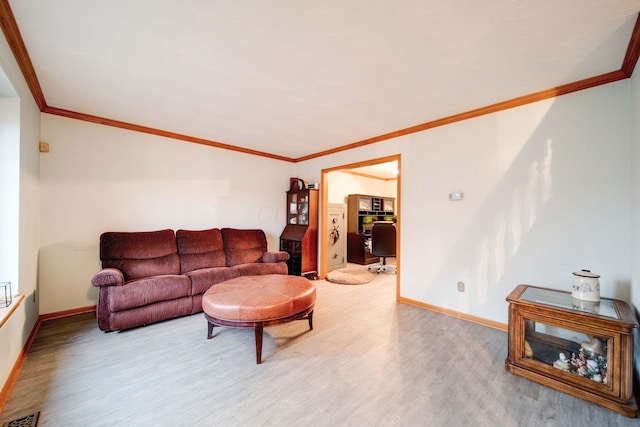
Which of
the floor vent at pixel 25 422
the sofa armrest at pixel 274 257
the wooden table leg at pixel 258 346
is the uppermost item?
the sofa armrest at pixel 274 257

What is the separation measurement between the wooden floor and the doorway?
4.92ft

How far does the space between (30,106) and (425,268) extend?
4.65m

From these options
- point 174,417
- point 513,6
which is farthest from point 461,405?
point 513,6

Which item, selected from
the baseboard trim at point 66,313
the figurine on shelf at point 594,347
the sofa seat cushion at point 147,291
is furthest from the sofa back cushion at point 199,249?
the figurine on shelf at point 594,347

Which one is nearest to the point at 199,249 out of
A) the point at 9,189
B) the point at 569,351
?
the point at 9,189

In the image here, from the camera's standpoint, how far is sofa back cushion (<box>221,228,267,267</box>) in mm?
3938

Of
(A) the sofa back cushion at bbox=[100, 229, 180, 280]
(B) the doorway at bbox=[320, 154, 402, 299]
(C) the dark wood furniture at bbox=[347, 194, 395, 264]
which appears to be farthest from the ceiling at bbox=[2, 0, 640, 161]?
(C) the dark wood furniture at bbox=[347, 194, 395, 264]

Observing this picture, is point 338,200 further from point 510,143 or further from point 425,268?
point 510,143

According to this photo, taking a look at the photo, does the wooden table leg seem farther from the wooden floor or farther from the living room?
the living room

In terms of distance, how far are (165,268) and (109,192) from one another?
4.20 feet

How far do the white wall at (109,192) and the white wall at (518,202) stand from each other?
123 inches

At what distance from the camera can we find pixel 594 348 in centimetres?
177

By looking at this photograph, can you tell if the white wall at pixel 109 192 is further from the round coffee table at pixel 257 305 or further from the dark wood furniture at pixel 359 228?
the dark wood furniture at pixel 359 228

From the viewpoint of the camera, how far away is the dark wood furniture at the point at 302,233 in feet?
15.5
